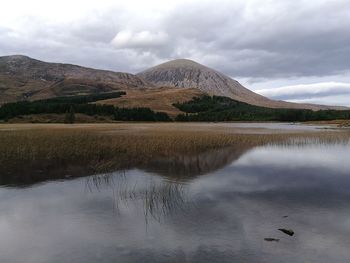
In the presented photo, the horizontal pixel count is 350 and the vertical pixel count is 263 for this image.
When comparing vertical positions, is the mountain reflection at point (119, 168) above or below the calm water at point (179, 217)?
above

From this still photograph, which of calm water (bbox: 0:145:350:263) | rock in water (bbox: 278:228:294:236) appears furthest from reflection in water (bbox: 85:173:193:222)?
rock in water (bbox: 278:228:294:236)

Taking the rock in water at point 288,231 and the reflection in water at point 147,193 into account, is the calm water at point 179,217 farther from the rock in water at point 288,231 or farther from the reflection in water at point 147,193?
the rock in water at point 288,231

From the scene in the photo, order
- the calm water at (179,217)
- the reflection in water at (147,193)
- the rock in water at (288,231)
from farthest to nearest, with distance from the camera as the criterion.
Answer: the reflection in water at (147,193)
the rock in water at (288,231)
the calm water at (179,217)

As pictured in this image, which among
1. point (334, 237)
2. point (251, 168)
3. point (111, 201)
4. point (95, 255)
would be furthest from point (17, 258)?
point (251, 168)

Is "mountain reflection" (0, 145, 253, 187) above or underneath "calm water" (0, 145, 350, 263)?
above

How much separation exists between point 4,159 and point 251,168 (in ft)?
71.0

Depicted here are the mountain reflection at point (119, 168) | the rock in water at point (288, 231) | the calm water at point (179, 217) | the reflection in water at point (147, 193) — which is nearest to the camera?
the calm water at point (179, 217)

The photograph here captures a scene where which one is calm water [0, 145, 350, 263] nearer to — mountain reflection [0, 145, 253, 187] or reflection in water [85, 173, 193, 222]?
reflection in water [85, 173, 193, 222]

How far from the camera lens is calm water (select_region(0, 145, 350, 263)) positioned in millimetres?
13016

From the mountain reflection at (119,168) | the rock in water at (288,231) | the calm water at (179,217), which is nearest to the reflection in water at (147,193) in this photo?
the calm water at (179,217)

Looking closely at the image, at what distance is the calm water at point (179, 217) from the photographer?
42.7 feet

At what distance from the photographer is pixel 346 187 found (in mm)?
23422

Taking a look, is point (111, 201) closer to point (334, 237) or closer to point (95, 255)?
point (95, 255)

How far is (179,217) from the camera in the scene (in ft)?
55.3
